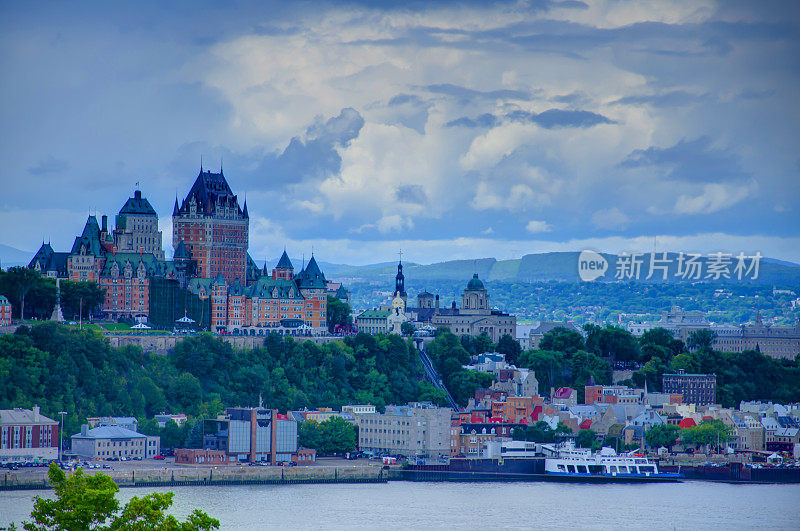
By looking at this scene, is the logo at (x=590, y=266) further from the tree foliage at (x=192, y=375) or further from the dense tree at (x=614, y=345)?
the tree foliage at (x=192, y=375)

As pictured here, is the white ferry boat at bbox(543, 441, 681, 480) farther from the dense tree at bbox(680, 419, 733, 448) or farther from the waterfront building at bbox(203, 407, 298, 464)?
the waterfront building at bbox(203, 407, 298, 464)

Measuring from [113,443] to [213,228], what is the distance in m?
34.7

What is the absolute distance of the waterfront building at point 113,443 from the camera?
95.8 metres

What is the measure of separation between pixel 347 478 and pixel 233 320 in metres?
30.1

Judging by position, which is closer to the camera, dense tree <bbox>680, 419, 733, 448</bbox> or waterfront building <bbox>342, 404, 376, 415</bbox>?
dense tree <bbox>680, 419, 733, 448</bbox>

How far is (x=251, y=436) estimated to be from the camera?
3885 inches

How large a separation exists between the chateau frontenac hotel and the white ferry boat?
27486 mm

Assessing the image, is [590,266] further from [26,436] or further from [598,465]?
[26,436]

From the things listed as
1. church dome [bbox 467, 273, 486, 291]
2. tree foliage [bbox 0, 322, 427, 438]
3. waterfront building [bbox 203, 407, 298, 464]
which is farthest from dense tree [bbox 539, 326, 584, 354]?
waterfront building [bbox 203, 407, 298, 464]

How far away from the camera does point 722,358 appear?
138375mm

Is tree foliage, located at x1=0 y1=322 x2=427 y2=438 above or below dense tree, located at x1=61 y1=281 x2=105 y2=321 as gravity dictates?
below

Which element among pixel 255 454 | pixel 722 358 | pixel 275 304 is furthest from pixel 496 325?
pixel 255 454

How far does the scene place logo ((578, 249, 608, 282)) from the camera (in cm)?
13850

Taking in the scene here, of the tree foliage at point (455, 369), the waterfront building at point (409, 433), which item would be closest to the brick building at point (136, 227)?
the tree foliage at point (455, 369)
